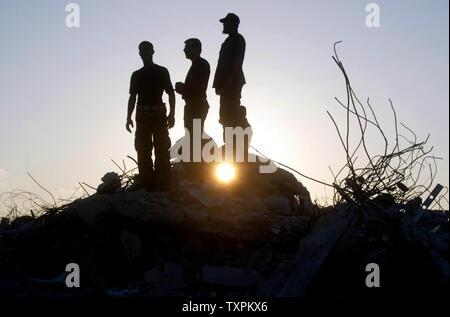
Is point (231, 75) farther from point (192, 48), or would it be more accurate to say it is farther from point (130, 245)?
point (130, 245)

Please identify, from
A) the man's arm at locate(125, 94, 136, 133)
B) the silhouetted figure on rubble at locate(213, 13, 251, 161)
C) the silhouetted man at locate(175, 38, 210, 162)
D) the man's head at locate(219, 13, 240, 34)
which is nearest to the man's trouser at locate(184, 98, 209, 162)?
the silhouetted man at locate(175, 38, 210, 162)

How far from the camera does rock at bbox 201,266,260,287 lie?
5422 mm

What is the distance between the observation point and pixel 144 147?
7070mm

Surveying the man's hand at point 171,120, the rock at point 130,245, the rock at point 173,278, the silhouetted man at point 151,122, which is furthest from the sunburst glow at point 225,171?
the rock at point 173,278

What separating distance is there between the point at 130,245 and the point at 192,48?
3003mm

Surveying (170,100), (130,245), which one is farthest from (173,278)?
(170,100)

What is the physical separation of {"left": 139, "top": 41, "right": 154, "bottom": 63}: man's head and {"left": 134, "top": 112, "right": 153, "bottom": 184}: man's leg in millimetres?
806

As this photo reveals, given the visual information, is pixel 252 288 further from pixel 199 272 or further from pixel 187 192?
pixel 187 192

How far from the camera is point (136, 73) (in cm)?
719

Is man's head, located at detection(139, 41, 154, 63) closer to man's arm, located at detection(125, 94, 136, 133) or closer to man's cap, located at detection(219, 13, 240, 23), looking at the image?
man's arm, located at detection(125, 94, 136, 133)

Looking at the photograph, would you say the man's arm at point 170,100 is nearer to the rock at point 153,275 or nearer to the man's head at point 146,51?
the man's head at point 146,51

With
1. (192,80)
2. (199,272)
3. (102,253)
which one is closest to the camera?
(199,272)
